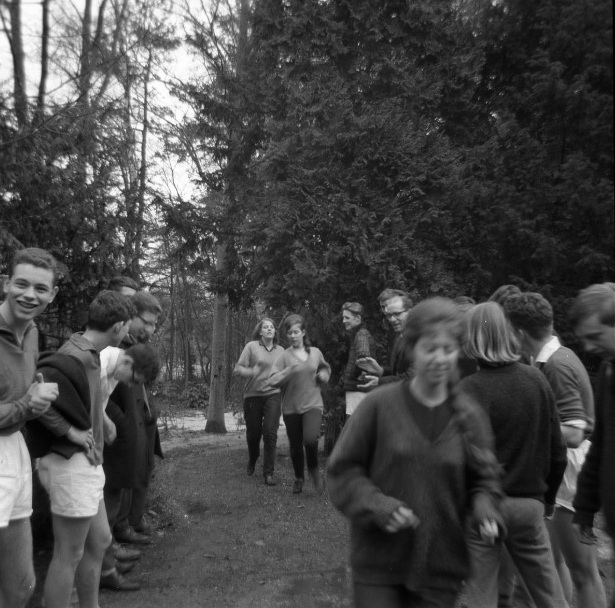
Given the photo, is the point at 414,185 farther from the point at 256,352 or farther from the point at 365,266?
the point at 256,352

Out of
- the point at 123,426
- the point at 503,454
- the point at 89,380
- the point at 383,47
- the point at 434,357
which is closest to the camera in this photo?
the point at 434,357

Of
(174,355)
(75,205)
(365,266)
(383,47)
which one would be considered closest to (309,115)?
(383,47)

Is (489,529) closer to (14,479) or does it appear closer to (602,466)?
(602,466)

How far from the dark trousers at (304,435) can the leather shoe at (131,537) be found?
2.13m

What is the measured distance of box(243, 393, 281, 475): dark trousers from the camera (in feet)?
24.9

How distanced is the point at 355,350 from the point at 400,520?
13.9 feet

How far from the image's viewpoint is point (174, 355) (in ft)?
125

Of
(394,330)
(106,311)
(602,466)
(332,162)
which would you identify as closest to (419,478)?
(602,466)

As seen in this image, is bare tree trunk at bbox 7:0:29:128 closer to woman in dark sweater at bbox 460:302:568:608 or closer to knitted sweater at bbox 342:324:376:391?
knitted sweater at bbox 342:324:376:391

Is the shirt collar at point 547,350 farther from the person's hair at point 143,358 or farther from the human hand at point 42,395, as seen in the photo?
the human hand at point 42,395

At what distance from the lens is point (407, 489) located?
2.11m

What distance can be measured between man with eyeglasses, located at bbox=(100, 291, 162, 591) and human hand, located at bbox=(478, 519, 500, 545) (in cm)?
303

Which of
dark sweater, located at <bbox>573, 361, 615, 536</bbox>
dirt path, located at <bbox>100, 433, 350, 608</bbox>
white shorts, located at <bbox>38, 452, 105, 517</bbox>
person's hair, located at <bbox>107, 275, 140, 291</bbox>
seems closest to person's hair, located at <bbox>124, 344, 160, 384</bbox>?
white shorts, located at <bbox>38, 452, 105, 517</bbox>

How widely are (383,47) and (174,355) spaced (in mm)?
30620
